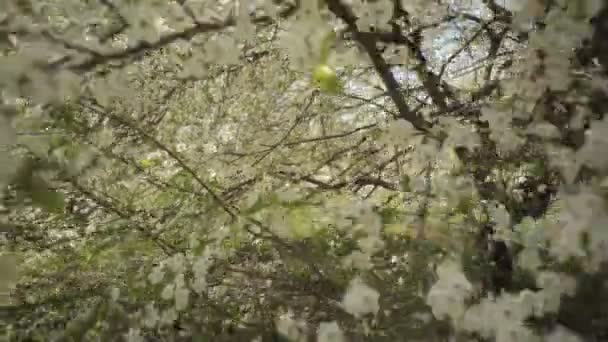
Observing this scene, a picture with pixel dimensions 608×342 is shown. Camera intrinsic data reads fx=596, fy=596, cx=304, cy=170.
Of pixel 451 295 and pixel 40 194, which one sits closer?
pixel 40 194

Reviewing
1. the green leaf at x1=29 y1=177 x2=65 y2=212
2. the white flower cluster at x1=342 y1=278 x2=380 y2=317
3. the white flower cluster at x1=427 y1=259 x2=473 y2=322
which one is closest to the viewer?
the green leaf at x1=29 y1=177 x2=65 y2=212

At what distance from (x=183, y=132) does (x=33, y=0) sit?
2.11ft

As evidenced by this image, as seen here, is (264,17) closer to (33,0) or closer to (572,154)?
(33,0)

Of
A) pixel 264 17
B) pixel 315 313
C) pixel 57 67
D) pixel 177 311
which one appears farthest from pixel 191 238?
pixel 57 67

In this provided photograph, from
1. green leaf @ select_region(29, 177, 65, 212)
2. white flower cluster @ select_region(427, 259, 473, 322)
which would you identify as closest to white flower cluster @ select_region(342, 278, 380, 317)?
white flower cluster @ select_region(427, 259, 473, 322)

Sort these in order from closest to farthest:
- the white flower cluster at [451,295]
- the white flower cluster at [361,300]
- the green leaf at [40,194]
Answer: the green leaf at [40,194] → the white flower cluster at [451,295] → the white flower cluster at [361,300]

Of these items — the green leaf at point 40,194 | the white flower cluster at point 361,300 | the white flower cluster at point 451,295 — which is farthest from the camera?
the white flower cluster at point 361,300

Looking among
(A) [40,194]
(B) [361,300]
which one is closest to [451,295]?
(B) [361,300]

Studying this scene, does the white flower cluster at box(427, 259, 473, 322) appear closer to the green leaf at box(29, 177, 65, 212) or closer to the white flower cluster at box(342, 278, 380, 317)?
the white flower cluster at box(342, 278, 380, 317)

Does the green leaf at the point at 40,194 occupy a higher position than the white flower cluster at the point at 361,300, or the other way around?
the white flower cluster at the point at 361,300

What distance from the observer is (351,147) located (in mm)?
1476

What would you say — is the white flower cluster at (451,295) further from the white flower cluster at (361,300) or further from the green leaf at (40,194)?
the green leaf at (40,194)

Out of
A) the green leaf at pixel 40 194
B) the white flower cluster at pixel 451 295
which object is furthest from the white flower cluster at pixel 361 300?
the green leaf at pixel 40 194

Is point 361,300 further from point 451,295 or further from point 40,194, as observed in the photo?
point 40,194
